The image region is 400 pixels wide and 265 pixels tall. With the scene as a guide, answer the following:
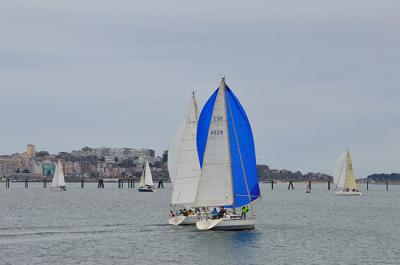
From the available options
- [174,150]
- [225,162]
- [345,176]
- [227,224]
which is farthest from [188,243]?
[345,176]

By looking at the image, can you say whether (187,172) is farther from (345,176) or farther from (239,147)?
(345,176)

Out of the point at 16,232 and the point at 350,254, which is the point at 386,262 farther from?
the point at 16,232

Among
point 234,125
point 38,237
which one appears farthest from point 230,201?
point 38,237

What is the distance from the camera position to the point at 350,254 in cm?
5059

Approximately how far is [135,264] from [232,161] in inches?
582

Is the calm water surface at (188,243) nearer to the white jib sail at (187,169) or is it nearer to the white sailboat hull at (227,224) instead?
the white sailboat hull at (227,224)

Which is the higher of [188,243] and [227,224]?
[227,224]

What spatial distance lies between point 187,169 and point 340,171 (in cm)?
10570

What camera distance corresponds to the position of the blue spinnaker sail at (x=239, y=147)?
57.8 m

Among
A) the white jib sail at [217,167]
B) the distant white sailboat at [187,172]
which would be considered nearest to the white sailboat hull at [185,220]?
the distant white sailboat at [187,172]

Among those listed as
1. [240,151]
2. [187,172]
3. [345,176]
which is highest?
[240,151]

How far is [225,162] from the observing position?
57.8 m

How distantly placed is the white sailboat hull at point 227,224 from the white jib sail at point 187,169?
6.63 metres

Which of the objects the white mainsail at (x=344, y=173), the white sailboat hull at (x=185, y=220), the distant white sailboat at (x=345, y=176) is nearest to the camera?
the white sailboat hull at (x=185, y=220)
